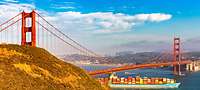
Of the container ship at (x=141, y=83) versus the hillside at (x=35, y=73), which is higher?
the hillside at (x=35, y=73)

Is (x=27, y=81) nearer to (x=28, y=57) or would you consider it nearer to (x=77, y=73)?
(x=28, y=57)

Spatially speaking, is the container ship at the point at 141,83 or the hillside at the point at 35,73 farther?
the container ship at the point at 141,83

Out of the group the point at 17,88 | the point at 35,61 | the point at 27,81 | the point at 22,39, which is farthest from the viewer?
the point at 22,39

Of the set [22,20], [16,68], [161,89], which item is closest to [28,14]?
[22,20]

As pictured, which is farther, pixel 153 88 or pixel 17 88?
pixel 153 88

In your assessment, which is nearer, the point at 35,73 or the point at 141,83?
the point at 35,73

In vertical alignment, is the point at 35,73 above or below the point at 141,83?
above

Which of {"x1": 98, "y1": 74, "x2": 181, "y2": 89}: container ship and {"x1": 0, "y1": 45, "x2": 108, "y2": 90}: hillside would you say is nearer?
{"x1": 0, "y1": 45, "x2": 108, "y2": 90}: hillside

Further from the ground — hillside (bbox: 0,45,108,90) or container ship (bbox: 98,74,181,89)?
hillside (bbox: 0,45,108,90)
